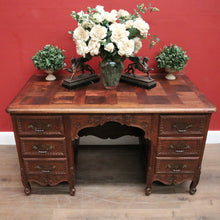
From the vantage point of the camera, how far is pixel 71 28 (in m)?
1.88

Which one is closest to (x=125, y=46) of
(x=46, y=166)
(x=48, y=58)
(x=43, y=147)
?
(x=48, y=58)

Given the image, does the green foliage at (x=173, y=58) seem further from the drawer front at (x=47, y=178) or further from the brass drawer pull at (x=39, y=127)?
the drawer front at (x=47, y=178)

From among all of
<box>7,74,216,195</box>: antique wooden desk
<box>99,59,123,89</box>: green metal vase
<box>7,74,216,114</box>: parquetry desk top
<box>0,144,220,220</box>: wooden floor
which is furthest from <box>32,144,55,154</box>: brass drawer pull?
<box>99,59,123,89</box>: green metal vase

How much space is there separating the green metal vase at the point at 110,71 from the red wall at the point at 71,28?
419 mm

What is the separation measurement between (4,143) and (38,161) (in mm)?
901

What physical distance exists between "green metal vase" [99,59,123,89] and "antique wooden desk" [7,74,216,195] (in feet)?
0.19

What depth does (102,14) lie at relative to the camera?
149 centimetres

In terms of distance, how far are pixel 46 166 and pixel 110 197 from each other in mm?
548

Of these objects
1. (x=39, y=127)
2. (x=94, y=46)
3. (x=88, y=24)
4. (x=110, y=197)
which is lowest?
(x=110, y=197)

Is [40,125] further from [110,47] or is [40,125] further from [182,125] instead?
[182,125]

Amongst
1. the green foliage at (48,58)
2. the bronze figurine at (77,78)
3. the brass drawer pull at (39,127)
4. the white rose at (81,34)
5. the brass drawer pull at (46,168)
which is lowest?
the brass drawer pull at (46,168)

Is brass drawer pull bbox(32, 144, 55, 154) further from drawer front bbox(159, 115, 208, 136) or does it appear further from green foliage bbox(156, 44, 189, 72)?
green foliage bbox(156, 44, 189, 72)

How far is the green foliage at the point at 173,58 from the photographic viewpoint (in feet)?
5.86

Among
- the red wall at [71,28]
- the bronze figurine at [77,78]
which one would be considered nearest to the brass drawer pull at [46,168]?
the bronze figurine at [77,78]
